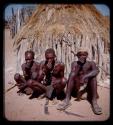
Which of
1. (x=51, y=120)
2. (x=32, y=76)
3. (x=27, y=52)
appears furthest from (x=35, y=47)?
(x=51, y=120)

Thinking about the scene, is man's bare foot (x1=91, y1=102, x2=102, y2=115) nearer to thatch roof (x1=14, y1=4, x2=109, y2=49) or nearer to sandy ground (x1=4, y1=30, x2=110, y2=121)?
sandy ground (x1=4, y1=30, x2=110, y2=121)

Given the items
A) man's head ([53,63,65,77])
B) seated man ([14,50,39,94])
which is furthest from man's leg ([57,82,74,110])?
seated man ([14,50,39,94])

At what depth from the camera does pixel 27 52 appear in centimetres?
208

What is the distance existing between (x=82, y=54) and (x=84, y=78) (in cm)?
18

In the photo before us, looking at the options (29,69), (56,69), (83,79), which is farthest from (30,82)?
(83,79)

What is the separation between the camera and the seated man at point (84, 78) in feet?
6.75

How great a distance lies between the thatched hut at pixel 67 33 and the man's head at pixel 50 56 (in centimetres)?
3

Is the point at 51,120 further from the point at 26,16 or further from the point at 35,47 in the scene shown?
the point at 26,16

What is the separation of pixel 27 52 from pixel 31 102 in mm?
372

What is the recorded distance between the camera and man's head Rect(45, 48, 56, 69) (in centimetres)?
206

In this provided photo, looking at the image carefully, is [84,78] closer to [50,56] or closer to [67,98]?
[67,98]

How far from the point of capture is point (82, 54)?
2062 millimetres

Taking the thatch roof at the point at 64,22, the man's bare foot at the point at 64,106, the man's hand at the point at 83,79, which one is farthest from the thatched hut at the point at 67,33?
the man's bare foot at the point at 64,106

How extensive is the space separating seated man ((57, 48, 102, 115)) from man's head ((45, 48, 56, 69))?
0.16 meters
